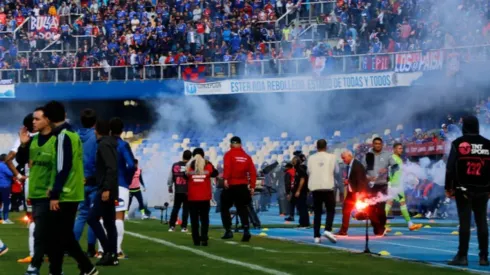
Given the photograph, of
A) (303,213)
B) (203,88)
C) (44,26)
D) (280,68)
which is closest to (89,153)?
(303,213)

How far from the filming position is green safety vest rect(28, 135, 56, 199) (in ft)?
39.1

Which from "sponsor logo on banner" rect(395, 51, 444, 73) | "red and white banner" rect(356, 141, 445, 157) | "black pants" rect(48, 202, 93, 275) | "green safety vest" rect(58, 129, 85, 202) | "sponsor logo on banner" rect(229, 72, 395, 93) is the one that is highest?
"sponsor logo on banner" rect(395, 51, 444, 73)

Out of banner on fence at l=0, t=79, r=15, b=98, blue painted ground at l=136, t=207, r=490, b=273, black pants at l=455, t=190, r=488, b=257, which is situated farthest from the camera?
banner on fence at l=0, t=79, r=15, b=98

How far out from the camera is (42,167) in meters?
12.0

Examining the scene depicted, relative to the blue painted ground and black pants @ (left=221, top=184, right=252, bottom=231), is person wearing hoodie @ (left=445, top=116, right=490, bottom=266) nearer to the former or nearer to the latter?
the blue painted ground

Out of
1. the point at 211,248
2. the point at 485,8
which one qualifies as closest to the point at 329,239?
the point at 211,248

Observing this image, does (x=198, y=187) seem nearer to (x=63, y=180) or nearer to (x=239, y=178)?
(x=239, y=178)

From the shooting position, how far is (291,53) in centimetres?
4509

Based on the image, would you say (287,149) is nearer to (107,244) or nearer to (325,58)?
(325,58)

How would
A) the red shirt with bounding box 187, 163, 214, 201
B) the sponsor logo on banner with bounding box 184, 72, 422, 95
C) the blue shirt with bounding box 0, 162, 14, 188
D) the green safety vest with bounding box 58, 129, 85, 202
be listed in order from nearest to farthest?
1. the green safety vest with bounding box 58, 129, 85, 202
2. the red shirt with bounding box 187, 163, 214, 201
3. the blue shirt with bounding box 0, 162, 14, 188
4. the sponsor logo on banner with bounding box 184, 72, 422, 95

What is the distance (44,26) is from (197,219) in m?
35.6

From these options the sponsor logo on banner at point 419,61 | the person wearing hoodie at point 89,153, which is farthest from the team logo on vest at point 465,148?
the sponsor logo on banner at point 419,61

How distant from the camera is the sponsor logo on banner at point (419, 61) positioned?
3831cm

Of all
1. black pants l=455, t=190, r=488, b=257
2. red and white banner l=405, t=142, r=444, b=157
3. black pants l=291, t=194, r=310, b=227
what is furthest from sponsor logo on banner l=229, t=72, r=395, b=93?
black pants l=455, t=190, r=488, b=257
